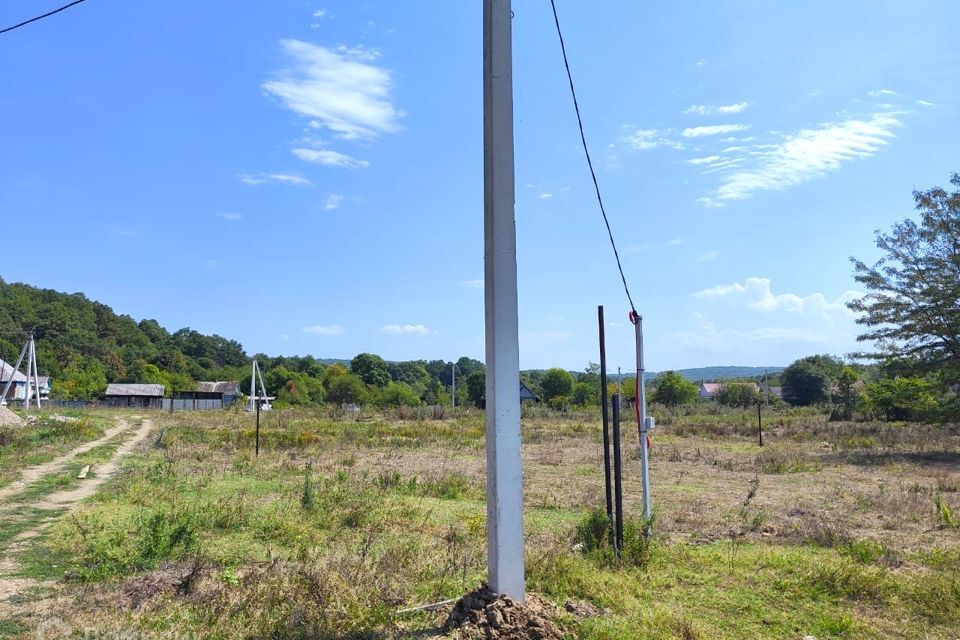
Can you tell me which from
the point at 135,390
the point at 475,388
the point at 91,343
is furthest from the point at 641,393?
the point at 91,343

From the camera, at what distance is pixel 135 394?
78188 mm

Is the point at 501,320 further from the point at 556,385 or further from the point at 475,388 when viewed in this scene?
the point at 475,388

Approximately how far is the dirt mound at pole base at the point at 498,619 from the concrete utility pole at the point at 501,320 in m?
0.10

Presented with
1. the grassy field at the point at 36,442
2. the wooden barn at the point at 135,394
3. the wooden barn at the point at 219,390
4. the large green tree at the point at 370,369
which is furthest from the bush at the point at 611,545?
the large green tree at the point at 370,369

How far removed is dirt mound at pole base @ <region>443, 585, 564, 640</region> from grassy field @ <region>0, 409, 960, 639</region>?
8.5 inches

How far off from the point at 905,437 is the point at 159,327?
438ft

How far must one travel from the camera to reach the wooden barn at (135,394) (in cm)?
7694

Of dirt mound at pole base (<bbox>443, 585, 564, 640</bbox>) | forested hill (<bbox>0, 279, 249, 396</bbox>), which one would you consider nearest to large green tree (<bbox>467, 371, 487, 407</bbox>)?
forested hill (<bbox>0, 279, 249, 396</bbox>)

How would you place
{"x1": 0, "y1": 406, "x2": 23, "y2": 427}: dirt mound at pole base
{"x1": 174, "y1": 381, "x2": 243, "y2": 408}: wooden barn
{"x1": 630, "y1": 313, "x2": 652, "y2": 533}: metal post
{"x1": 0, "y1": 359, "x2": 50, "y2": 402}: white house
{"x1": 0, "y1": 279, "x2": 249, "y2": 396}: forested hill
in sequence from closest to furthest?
{"x1": 630, "y1": 313, "x2": 652, "y2": 533}: metal post < {"x1": 0, "y1": 406, "x2": 23, "y2": 427}: dirt mound at pole base < {"x1": 0, "y1": 359, "x2": 50, "y2": 402}: white house < {"x1": 0, "y1": 279, "x2": 249, "y2": 396}: forested hill < {"x1": 174, "y1": 381, "x2": 243, "y2": 408}: wooden barn

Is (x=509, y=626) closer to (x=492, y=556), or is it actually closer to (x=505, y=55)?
(x=492, y=556)

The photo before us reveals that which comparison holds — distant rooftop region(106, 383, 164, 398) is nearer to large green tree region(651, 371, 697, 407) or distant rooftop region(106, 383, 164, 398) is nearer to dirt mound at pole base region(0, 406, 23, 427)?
dirt mound at pole base region(0, 406, 23, 427)

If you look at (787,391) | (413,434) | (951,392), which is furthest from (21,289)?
(951,392)

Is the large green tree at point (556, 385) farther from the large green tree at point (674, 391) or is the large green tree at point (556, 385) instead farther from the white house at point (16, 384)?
the white house at point (16, 384)

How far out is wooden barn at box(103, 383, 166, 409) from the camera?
76938mm
